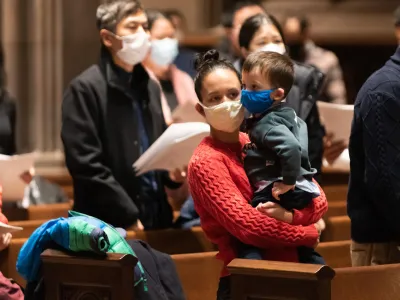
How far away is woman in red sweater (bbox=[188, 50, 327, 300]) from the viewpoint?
3.68 metres

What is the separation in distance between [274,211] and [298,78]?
63.5 inches

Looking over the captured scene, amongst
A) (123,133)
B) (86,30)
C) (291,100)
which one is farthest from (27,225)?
(86,30)

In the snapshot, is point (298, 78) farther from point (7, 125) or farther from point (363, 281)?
point (7, 125)

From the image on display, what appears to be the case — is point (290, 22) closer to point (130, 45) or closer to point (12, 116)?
point (12, 116)

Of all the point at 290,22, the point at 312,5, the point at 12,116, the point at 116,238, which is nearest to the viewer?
the point at 116,238

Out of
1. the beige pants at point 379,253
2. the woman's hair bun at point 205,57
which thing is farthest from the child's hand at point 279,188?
the beige pants at point 379,253

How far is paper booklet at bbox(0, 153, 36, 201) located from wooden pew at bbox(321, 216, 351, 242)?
4.95 ft

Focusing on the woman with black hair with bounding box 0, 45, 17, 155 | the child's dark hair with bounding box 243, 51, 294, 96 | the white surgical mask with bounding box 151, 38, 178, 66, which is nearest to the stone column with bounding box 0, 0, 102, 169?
the woman with black hair with bounding box 0, 45, 17, 155

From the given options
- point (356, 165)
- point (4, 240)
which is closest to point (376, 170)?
point (356, 165)

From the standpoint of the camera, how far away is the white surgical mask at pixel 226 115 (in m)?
3.79

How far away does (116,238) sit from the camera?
13.3 ft

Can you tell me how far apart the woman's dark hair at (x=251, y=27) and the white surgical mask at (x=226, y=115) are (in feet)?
4.38

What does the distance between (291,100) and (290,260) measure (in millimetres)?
1401

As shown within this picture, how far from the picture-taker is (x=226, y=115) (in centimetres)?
379
